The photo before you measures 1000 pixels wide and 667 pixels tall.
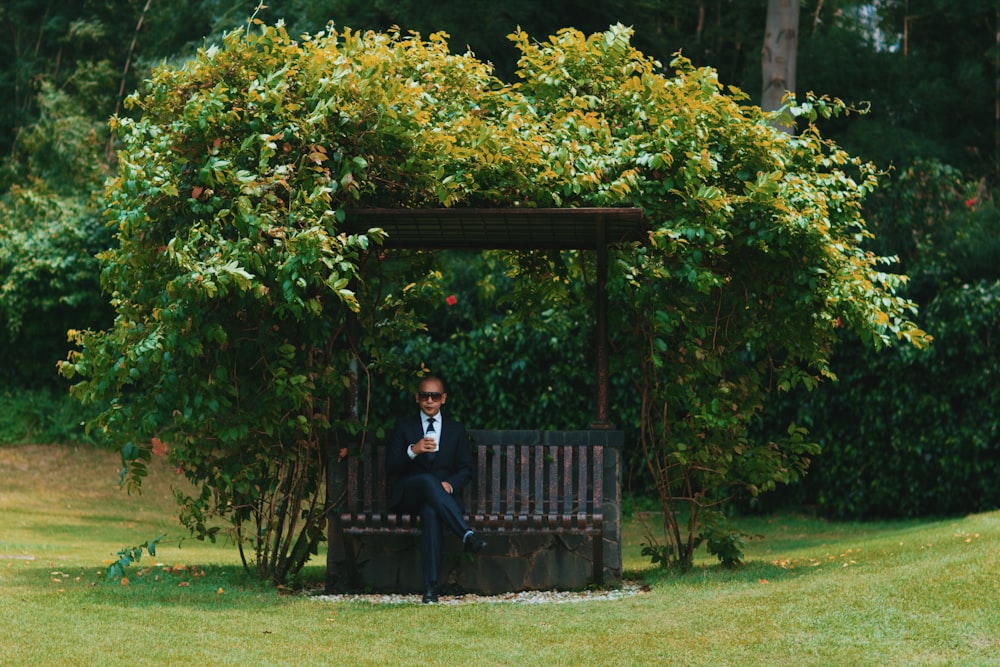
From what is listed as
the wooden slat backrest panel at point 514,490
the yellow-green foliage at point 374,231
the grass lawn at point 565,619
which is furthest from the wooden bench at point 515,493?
the grass lawn at point 565,619

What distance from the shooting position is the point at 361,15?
17.0 meters

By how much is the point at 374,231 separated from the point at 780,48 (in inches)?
326

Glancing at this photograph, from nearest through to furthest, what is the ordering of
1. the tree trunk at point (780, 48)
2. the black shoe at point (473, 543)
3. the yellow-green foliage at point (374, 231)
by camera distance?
1. the yellow-green foliage at point (374, 231)
2. the black shoe at point (473, 543)
3. the tree trunk at point (780, 48)

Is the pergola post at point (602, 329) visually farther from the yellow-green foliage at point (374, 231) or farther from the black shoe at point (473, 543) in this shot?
the black shoe at point (473, 543)

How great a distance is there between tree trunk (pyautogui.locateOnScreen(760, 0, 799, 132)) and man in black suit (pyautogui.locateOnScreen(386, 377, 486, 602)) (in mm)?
7651

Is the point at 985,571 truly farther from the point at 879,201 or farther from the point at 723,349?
the point at 879,201

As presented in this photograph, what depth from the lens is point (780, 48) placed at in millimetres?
15023

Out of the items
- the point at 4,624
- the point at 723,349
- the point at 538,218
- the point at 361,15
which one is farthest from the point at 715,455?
the point at 361,15

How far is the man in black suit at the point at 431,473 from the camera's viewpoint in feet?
27.7

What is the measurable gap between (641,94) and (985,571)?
3926 mm

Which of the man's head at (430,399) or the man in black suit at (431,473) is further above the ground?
the man's head at (430,399)

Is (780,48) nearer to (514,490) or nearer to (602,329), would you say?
(602,329)

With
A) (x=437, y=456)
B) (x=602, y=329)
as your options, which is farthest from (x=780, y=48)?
(x=437, y=456)

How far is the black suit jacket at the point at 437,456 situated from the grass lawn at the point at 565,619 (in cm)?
92
